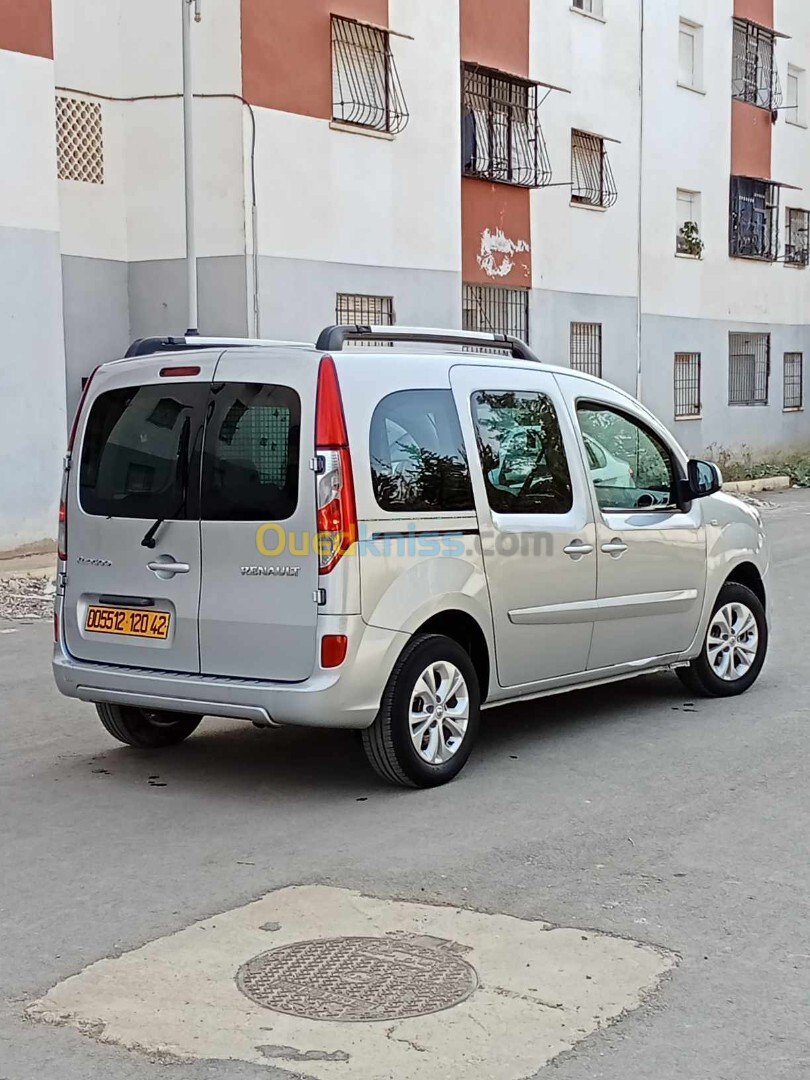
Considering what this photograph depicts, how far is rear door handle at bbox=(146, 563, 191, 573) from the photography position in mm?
6348

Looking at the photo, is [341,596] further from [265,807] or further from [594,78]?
[594,78]

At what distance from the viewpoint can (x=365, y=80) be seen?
722 inches

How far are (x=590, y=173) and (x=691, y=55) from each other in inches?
197

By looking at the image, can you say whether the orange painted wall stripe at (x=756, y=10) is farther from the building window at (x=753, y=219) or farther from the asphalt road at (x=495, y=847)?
the asphalt road at (x=495, y=847)

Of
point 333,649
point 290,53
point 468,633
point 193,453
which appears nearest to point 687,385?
point 290,53

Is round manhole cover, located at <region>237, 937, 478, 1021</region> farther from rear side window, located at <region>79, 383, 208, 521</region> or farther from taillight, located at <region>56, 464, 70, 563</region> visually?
taillight, located at <region>56, 464, 70, 563</region>

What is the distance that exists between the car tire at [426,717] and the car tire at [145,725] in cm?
133

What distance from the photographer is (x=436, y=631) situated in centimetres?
663

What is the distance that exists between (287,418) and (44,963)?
2.55m

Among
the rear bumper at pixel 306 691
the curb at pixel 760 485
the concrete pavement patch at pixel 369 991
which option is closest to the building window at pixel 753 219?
the curb at pixel 760 485

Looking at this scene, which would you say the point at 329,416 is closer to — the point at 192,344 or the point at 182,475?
the point at 182,475

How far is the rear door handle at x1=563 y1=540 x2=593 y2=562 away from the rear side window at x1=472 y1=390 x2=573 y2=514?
0.18 m

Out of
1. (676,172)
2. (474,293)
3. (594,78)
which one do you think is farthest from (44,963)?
(676,172)

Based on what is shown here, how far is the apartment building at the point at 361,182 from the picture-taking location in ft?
50.5
